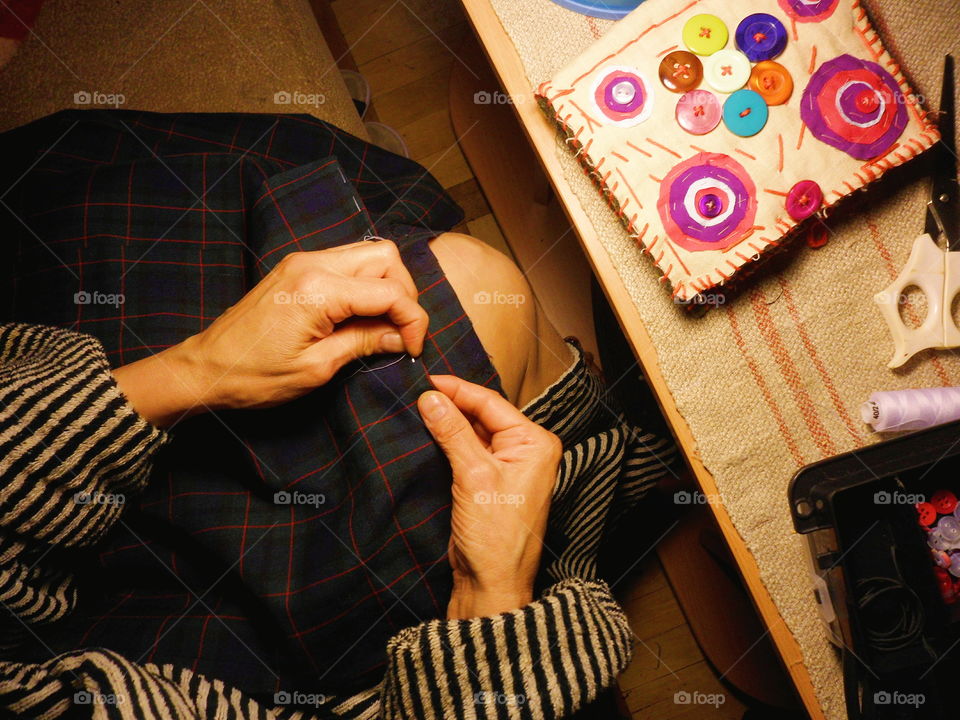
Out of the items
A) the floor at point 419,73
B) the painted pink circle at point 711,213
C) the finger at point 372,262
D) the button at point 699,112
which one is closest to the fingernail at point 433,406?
the finger at point 372,262

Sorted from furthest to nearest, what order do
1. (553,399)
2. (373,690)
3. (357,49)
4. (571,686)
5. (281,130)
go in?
(357,49)
(281,130)
(553,399)
(373,690)
(571,686)

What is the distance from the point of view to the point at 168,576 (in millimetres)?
879

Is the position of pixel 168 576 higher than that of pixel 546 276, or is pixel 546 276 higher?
pixel 546 276

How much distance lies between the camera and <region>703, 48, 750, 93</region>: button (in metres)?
0.73

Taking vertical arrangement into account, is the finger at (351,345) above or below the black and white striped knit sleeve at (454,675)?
above

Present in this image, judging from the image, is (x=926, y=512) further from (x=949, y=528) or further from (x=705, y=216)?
(x=705, y=216)

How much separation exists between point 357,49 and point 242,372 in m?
1.30

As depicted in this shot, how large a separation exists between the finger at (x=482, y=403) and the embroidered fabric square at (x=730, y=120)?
0.88 feet

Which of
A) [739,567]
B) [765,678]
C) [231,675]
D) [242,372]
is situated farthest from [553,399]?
[765,678]

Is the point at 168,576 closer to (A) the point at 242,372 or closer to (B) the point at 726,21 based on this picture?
(A) the point at 242,372

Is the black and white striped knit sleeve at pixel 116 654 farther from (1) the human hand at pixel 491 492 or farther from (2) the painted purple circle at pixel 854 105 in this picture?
(2) the painted purple circle at pixel 854 105

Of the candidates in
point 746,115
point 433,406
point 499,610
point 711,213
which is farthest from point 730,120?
point 499,610

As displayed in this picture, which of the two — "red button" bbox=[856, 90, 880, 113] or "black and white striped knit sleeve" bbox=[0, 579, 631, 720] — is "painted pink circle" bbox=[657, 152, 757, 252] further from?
"black and white striped knit sleeve" bbox=[0, 579, 631, 720]

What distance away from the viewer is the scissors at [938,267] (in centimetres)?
75
